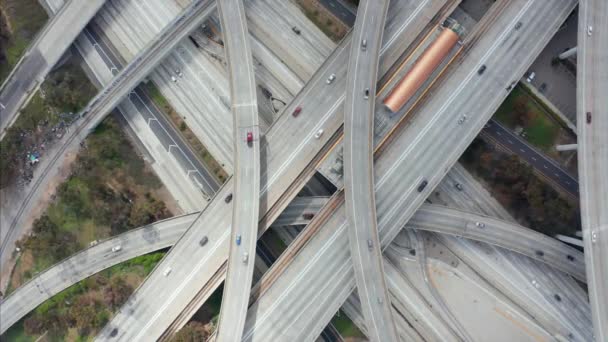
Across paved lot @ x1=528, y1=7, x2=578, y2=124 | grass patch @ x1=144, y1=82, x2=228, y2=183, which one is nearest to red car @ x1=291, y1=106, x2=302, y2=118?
grass patch @ x1=144, y1=82, x2=228, y2=183

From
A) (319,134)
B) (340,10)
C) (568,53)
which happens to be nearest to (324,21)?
(340,10)

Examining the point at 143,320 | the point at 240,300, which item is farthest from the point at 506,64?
the point at 143,320

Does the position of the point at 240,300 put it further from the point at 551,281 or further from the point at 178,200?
the point at 551,281

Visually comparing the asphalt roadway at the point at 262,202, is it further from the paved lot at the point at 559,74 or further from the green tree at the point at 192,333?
the paved lot at the point at 559,74

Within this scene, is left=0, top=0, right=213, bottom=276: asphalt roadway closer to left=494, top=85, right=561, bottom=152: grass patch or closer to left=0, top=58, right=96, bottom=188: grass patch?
left=0, top=58, right=96, bottom=188: grass patch

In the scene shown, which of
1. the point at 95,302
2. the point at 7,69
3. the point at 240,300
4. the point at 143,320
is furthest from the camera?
the point at 7,69

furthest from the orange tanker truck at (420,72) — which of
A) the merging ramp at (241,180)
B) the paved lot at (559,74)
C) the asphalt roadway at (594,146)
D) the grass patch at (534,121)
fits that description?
the merging ramp at (241,180)

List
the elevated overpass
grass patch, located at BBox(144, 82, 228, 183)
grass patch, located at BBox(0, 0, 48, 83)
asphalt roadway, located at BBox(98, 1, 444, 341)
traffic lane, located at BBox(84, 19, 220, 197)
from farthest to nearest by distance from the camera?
grass patch, located at BBox(0, 0, 48, 83)
grass patch, located at BBox(144, 82, 228, 183)
traffic lane, located at BBox(84, 19, 220, 197)
the elevated overpass
asphalt roadway, located at BBox(98, 1, 444, 341)
